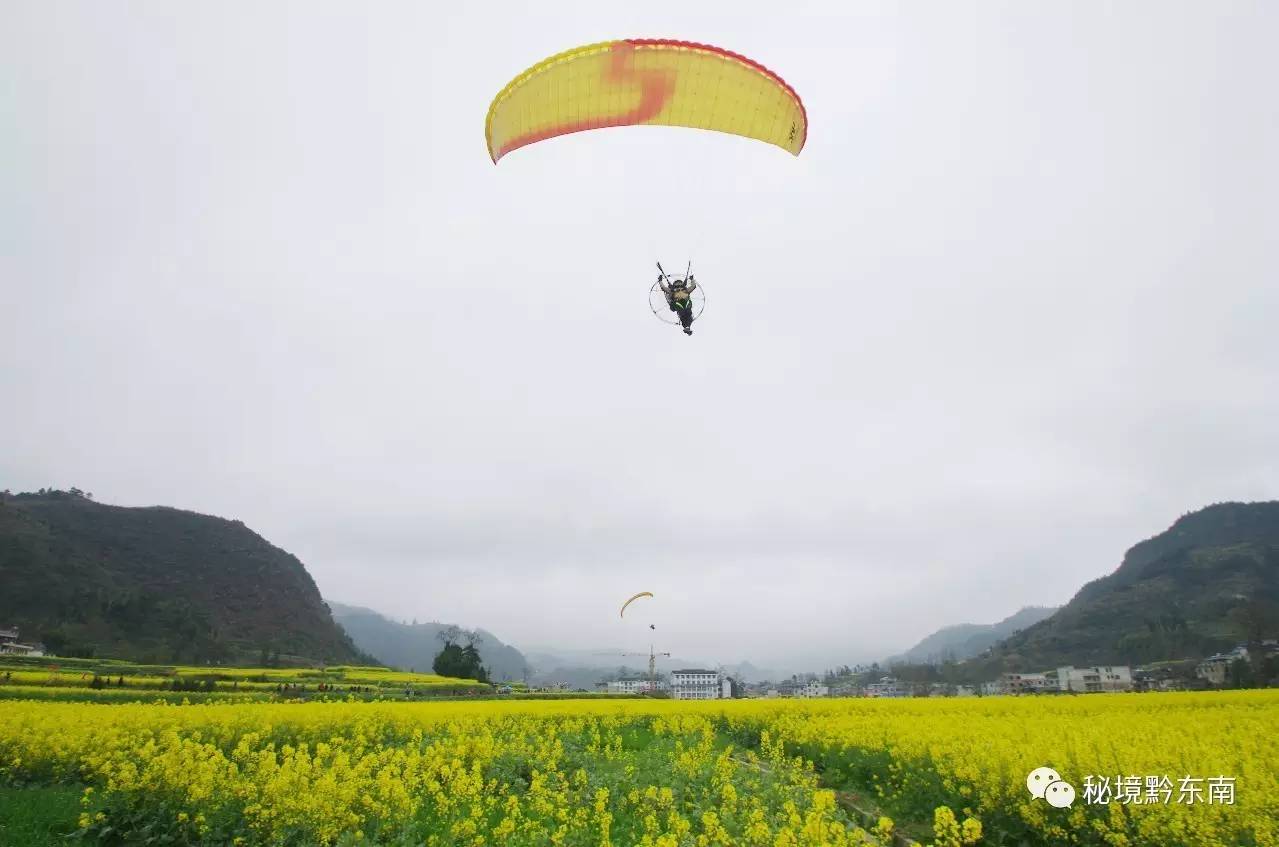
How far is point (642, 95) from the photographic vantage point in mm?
14109

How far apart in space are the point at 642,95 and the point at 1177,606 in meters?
168

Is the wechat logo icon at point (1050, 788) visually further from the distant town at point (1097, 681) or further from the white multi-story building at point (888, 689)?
the white multi-story building at point (888, 689)

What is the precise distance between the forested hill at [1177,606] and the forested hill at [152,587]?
13803 cm

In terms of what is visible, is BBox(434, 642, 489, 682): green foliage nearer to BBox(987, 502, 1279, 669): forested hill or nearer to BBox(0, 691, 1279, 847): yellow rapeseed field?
BBox(0, 691, 1279, 847): yellow rapeseed field

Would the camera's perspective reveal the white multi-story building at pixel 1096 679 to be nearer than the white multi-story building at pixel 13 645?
No

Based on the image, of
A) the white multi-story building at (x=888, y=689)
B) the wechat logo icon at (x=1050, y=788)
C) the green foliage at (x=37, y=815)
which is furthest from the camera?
the white multi-story building at (x=888, y=689)

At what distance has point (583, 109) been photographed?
46.6ft

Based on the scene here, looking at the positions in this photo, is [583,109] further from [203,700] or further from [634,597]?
[634,597]

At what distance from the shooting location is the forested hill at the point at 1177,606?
4402 inches

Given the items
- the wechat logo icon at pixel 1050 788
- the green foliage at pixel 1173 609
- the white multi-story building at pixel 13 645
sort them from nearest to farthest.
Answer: the wechat logo icon at pixel 1050 788, the white multi-story building at pixel 13 645, the green foliage at pixel 1173 609

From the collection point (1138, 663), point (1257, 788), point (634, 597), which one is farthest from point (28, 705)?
point (1138, 663)

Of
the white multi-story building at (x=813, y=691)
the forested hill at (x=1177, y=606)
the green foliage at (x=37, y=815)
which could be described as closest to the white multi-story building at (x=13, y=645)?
the green foliage at (x=37, y=815)

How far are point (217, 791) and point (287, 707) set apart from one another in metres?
8.27

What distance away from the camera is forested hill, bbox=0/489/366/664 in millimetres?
88500
